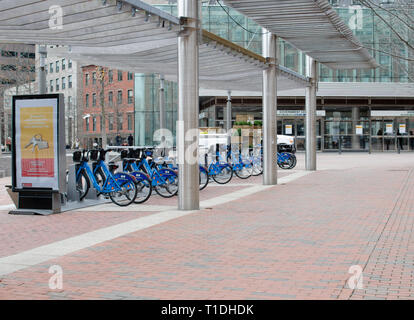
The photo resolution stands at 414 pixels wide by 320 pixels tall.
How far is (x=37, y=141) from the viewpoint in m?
11.7

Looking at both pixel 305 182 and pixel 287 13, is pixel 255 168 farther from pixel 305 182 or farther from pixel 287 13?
pixel 287 13

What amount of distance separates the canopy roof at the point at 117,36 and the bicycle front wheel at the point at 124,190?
310cm

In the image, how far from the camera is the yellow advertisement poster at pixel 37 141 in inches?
454

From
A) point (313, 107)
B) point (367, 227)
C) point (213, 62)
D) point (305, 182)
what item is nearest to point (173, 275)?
point (367, 227)

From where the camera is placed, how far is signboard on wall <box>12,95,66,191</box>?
11.4 m

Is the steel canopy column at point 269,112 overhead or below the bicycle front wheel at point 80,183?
overhead

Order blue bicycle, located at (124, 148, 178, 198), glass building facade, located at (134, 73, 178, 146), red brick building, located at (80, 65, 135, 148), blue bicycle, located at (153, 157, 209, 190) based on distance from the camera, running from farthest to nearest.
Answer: red brick building, located at (80, 65, 135, 148), glass building facade, located at (134, 73, 178, 146), blue bicycle, located at (153, 157, 209, 190), blue bicycle, located at (124, 148, 178, 198)

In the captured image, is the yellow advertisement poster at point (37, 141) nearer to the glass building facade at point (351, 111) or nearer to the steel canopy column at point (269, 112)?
the steel canopy column at point (269, 112)

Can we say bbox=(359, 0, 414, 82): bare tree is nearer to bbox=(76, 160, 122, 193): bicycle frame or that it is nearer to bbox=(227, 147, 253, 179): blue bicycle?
bbox=(227, 147, 253, 179): blue bicycle

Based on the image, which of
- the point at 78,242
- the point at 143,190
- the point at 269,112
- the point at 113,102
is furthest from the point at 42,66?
the point at 113,102

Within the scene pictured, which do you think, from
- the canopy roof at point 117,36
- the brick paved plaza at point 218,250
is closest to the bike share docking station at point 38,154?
the brick paved plaza at point 218,250

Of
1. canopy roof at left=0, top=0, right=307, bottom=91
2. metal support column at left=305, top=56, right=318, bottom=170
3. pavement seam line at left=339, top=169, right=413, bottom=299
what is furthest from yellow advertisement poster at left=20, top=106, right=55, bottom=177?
metal support column at left=305, top=56, right=318, bottom=170

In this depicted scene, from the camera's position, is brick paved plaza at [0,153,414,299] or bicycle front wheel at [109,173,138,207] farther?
bicycle front wheel at [109,173,138,207]

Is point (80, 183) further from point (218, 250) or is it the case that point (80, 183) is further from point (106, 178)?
point (218, 250)
